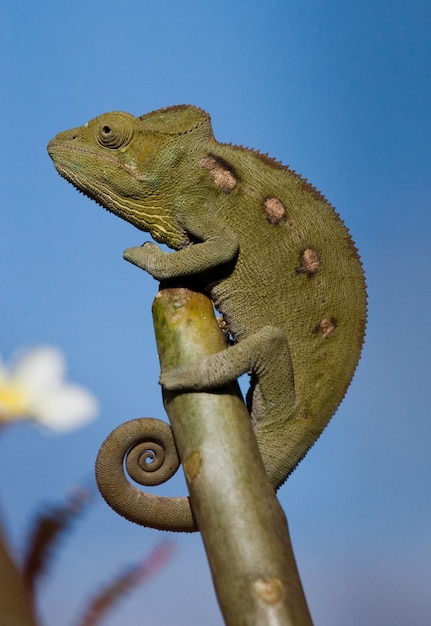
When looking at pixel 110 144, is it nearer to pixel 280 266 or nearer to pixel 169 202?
pixel 169 202

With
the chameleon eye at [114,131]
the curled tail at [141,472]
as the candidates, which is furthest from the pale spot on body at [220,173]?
the curled tail at [141,472]

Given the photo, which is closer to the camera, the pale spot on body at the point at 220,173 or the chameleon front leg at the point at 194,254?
the chameleon front leg at the point at 194,254

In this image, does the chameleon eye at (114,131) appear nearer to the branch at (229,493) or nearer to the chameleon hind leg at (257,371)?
the branch at (229,493)

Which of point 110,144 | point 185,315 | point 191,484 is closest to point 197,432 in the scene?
point 191,484

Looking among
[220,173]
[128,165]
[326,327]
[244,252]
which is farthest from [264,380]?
[128,165]

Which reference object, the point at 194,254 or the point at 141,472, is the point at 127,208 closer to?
the point at 194,254
